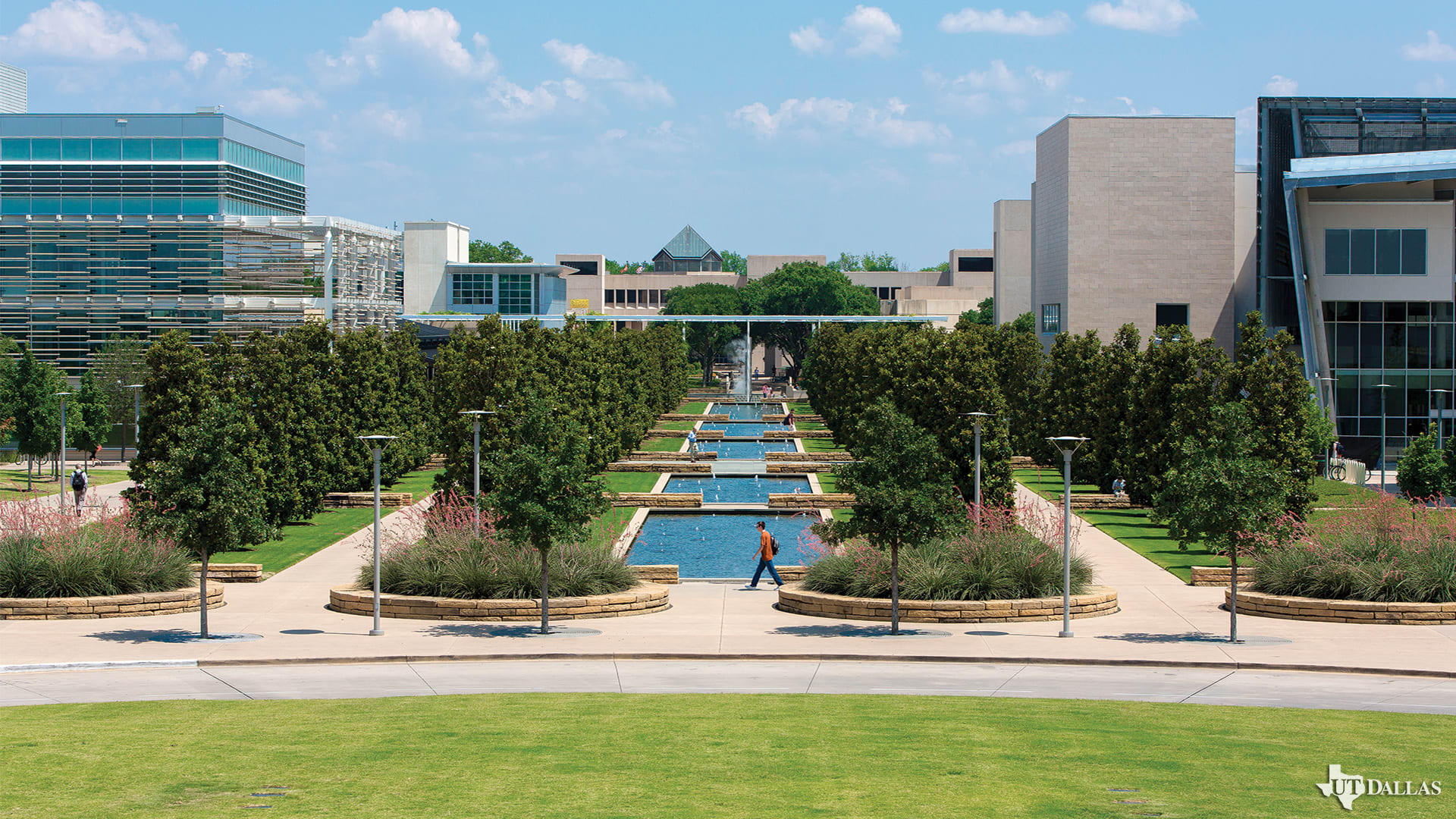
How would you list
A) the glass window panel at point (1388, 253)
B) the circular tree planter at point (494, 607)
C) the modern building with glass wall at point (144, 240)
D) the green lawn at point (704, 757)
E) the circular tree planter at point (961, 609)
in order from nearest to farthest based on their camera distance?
1. the green lawn at point (704, 757)
2. the circular tree planter at point (961, 609)
3. the circular tree planter at point (494, 607)
4. the glass window panel at point (1388, 253)
5. the modern building with glass wall at point (144, 240)

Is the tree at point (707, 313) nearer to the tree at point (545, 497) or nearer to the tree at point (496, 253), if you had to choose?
the tree at point (496, 253)

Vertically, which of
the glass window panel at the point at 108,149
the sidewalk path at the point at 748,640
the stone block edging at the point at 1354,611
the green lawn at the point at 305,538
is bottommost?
the green lawn at the point at 305,538

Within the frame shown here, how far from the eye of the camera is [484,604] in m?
22.4

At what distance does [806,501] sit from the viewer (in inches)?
1531

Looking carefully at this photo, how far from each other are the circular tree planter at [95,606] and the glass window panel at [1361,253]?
5088cm

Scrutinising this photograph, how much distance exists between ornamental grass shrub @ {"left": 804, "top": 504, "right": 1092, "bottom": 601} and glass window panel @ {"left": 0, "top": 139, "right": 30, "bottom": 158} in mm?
76564

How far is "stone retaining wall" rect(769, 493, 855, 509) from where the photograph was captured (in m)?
38.6

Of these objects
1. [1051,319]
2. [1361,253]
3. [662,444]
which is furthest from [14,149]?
[1361,253]

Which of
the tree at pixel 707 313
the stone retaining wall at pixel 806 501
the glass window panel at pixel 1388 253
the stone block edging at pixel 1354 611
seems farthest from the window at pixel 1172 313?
the tree at pixel 707 313

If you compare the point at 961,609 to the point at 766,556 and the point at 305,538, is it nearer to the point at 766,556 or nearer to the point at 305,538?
the point at 766,556

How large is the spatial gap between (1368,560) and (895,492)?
8.64m

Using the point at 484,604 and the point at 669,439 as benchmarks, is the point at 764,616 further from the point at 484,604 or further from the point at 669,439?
the point at 669,439

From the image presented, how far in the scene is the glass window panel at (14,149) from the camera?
84.1 metres

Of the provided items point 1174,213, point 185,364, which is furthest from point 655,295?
point 185,364
